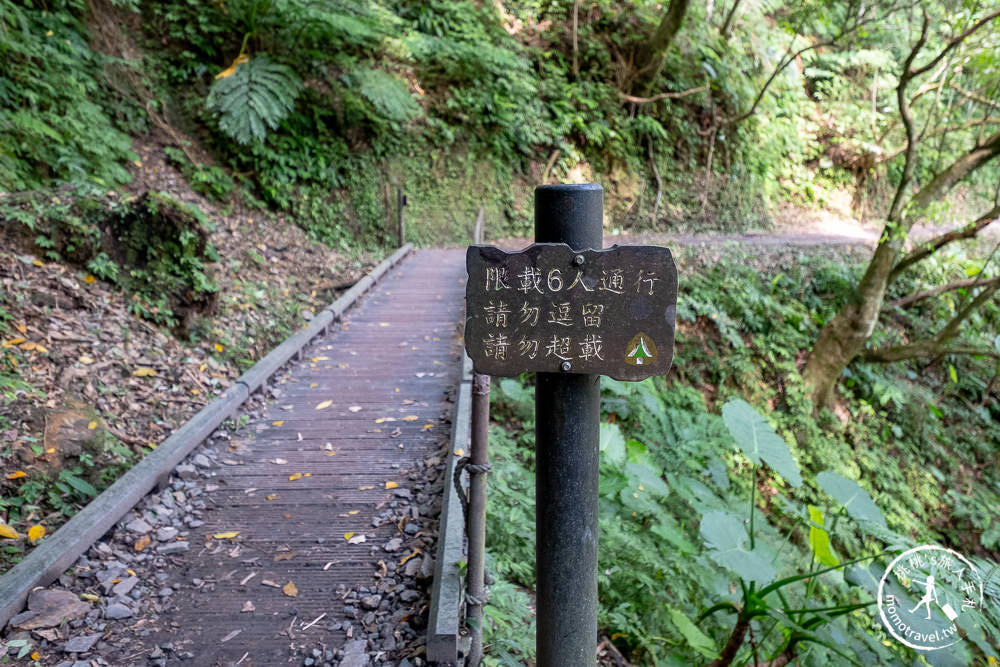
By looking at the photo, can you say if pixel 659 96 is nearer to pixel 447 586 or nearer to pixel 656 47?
pixel 656 47

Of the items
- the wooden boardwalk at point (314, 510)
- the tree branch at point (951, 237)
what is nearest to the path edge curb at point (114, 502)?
the wooden boardwalk at point (314, 510)

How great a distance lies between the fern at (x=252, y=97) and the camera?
9.63m

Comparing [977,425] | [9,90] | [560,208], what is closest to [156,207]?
[9,90]

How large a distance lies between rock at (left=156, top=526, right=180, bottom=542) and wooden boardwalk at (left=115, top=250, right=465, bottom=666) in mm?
111

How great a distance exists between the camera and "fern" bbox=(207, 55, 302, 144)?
9633mm

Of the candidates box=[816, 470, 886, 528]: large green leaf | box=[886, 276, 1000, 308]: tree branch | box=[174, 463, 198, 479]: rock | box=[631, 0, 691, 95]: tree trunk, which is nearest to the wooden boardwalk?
box=[174, 463, 198, 479]: rock

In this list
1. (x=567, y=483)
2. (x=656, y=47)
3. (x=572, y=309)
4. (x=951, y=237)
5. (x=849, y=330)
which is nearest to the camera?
(x=572, y=309)

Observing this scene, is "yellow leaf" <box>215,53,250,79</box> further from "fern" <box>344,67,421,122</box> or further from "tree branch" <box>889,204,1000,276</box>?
"tree branch" <box>889,204,1000,276</box>

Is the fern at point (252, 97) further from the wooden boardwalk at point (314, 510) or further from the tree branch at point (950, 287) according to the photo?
the tree branch at point (950, 287)

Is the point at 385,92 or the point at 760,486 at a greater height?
the point at 385,92

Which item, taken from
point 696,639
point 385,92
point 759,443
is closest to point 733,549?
point 696,639

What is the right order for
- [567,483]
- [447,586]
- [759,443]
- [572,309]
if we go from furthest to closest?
[759,443] → [447,586] → [567,483] → [572,309]
